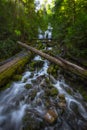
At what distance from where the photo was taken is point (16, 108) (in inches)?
225

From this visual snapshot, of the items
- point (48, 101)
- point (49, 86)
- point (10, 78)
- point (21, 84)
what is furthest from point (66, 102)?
point (10, 78)

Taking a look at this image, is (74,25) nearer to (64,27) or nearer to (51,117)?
(64,27)

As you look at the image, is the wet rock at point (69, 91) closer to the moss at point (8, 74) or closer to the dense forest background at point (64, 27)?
the dense forest background at point (64, 27)

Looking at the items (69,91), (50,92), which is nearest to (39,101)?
(50,92)

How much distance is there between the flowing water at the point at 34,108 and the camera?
15.7ft

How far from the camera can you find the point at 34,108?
18.5ft

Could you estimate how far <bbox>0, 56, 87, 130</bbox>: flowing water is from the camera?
189 inches

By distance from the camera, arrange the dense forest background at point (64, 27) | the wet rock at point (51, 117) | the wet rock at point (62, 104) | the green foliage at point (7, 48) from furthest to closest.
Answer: the green foliage at point (7, 48)
the dense forest background at point (64, 27)
the wet rock at point (62, 104)
the wet rock at point (51, 117)

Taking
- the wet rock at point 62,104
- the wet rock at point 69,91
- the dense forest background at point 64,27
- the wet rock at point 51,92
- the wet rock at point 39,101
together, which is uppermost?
the dense forest background at point 64,27

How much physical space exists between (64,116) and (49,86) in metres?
2.23

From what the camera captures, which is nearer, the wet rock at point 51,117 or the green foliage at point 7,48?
the wet rock at point 51,117

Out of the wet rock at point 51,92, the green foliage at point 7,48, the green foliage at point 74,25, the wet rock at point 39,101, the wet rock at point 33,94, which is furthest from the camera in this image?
the green foliage at point 7,48

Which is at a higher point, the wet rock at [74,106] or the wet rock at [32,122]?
the wet rock at [32,122]

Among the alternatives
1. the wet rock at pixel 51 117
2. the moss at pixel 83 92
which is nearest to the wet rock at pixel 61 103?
the wet rock at pixel 51 117
